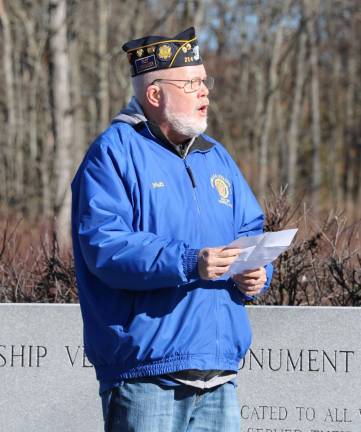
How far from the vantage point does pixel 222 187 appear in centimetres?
351

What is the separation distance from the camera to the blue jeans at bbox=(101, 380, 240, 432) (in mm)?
3191

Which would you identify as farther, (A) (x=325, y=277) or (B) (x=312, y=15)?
(B) (x=312, y=15)

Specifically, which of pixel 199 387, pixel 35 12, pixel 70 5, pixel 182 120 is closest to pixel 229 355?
pixel 199 387

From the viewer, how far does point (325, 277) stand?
5.82 meters

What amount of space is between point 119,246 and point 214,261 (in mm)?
270

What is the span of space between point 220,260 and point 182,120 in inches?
21.0

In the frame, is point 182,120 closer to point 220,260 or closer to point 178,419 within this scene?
point 220,260

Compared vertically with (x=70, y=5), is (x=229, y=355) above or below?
below

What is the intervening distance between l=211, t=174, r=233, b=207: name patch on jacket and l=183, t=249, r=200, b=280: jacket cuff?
36 centimetres

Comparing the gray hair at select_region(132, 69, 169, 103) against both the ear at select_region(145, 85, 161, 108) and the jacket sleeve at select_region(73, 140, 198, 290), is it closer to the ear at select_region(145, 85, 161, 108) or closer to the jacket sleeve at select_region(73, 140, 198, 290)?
the ear at select_region(145, 85, 161, 108)

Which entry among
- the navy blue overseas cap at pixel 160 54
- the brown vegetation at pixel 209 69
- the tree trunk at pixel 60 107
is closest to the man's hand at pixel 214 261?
the navy blue overseas cap at pixel 160 54

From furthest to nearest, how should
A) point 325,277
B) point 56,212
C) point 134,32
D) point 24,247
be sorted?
point 134,32
point 56,212
point 24,247
point 325,277

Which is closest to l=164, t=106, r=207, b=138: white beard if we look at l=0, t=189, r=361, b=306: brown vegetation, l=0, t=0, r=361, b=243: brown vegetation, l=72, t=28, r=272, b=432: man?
l=72, t=28, r=272, b=432: man

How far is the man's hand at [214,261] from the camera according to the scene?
10.2 feet
